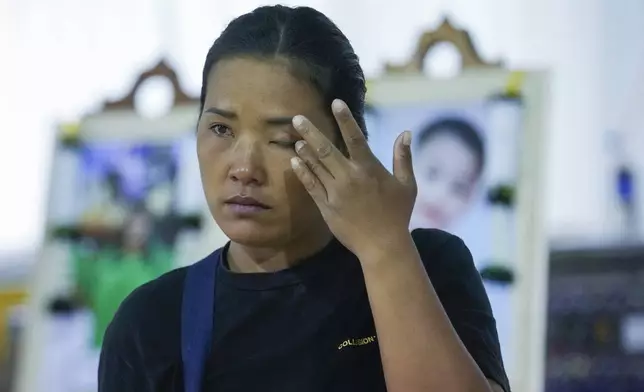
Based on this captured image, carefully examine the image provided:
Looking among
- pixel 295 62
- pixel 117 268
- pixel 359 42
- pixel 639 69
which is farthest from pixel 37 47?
pixel 295 62

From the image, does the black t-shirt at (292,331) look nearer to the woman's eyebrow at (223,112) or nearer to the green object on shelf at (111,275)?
the woman's eyebrow at (223,112)

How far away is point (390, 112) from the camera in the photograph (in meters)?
1.37

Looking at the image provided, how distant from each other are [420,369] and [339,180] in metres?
0.11

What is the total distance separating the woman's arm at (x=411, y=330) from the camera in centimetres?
41

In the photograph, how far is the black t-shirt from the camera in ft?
1.57

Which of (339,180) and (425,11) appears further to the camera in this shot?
(425,11)

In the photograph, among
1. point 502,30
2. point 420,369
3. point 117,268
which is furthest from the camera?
point 502,30

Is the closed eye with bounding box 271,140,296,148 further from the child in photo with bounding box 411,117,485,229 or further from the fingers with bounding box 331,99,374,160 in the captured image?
the child in photo with bounding box 411,117,485,229

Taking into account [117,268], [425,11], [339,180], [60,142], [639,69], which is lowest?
[117,268]

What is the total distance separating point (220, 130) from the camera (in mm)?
487

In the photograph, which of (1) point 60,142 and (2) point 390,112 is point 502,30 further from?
(1) point 60,142

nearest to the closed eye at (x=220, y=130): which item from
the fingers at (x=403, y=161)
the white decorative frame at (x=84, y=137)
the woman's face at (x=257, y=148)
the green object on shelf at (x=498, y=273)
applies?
the woman's face at (x=257, y=148)

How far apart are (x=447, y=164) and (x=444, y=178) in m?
0.03

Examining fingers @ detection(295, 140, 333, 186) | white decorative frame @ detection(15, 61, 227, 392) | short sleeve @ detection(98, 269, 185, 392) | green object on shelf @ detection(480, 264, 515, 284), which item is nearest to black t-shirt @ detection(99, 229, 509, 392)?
short sleeve @ detection(98, 269, 185, 392)
